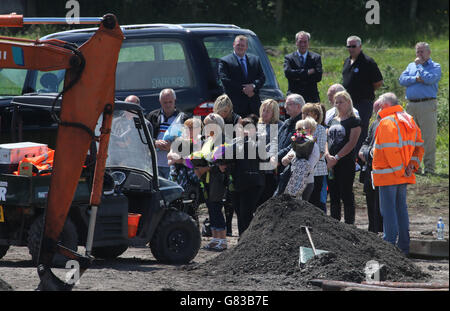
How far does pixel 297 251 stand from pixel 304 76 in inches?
229

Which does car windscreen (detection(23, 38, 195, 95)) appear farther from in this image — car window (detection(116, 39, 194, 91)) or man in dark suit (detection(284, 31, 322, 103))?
man in dark suit (detection(284, 31, 322, 103))

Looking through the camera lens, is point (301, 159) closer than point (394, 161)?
No

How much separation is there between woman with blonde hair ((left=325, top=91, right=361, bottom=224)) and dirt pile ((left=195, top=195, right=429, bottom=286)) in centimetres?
217

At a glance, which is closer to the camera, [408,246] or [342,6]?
[408,246]

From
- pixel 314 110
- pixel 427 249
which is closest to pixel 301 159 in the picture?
pixel 314 110

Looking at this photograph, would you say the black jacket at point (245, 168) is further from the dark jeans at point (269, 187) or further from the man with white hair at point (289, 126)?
the dark jeans at point (269, 187)

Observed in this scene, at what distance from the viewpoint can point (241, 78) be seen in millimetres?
14094

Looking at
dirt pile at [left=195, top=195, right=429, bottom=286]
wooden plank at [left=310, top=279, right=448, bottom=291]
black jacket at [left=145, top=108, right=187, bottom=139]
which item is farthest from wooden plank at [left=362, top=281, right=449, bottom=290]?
black jacket at [left=145, top=108, right=187, bottom=139]

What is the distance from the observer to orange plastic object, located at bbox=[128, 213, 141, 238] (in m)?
10.8

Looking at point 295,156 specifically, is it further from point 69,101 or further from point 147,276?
point 69,101

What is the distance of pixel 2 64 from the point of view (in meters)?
8.55

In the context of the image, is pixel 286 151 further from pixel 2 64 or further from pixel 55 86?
pixel 2 64

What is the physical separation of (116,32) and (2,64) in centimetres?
107
